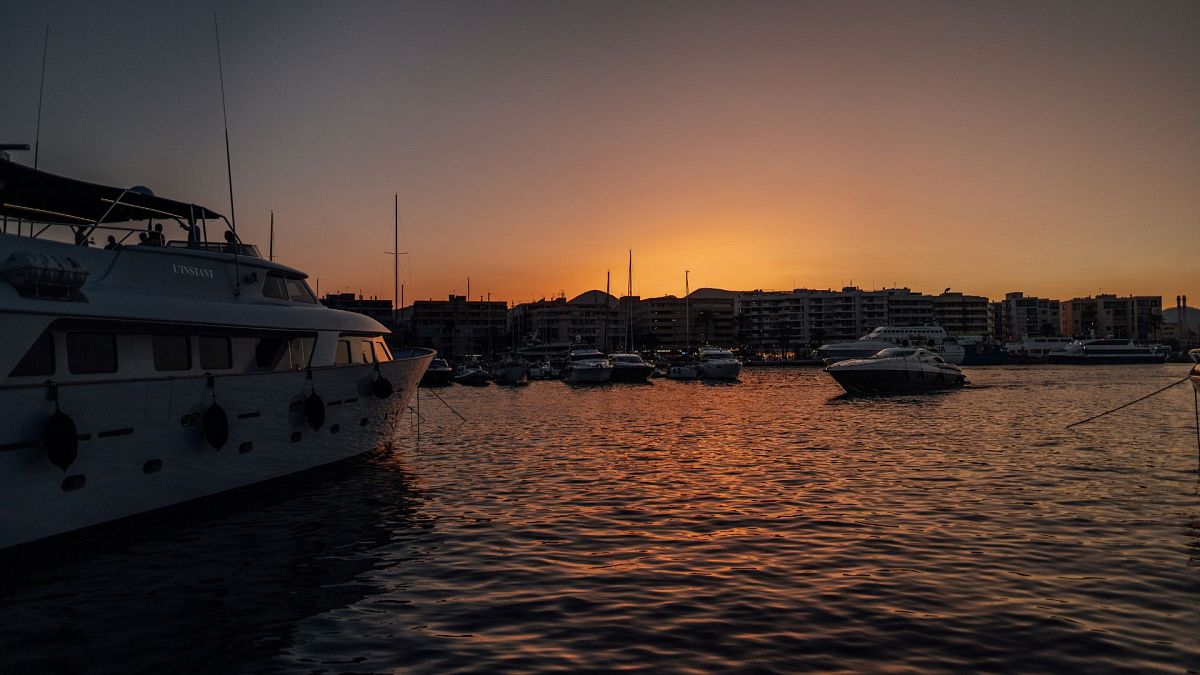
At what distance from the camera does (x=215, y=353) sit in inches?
611

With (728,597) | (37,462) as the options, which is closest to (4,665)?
(37,462)

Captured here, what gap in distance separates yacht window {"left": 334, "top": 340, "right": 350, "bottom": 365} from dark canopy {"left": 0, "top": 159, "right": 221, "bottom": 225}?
446cm

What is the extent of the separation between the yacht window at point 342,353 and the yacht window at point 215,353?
3.73 meters

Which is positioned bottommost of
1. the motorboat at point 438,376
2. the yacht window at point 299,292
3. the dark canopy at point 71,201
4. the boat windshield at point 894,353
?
the motorboat at point 438,376

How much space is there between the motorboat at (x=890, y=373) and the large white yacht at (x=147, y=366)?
3645cm

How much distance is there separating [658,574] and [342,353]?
12.5 m

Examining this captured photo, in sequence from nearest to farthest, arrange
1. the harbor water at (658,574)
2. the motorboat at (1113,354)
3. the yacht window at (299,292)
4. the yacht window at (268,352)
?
the harbor water at (658,574) < the yacht window at (268,352) < the yacht window at (299,292) < the motorboat at (1113,354)

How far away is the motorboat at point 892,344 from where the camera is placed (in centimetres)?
9825

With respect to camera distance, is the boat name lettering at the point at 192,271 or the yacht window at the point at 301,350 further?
the yacht window at the point at 301,350

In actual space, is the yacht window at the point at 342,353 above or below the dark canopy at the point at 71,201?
below

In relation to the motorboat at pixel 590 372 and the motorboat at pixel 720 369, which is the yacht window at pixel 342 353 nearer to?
the motorboat at pixel 590 372

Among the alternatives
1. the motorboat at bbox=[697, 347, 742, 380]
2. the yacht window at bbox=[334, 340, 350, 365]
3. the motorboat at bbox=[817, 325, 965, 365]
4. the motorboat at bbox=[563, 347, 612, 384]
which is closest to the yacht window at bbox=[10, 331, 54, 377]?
the yacht window at bbox=[334, 340, 350, 365]

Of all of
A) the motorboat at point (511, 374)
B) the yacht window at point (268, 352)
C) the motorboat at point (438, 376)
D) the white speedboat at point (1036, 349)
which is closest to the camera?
the yacht window at point (268, 352)

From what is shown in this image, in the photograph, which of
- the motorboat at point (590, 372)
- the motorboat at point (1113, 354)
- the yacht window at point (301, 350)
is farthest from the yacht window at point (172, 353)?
the motorboat at point (1113, 354)
